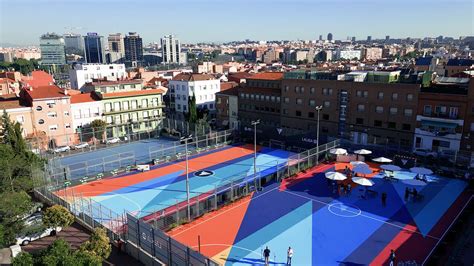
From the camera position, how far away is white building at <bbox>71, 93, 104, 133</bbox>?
61.2 meters

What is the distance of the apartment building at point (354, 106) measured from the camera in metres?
49.7

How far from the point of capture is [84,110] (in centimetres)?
6203

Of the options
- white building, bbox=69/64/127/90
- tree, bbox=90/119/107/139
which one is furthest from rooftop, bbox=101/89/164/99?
white building, bbox=69/64/127/90

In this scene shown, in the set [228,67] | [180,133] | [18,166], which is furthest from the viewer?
[228,67]

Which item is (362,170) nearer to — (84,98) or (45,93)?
(84,98)

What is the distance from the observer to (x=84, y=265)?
53.3ft

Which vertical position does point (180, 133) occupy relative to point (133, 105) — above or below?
below

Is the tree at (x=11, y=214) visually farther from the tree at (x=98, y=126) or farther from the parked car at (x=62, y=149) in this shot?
the tree at (x=98, y=126)

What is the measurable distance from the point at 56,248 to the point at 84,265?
5.23ft

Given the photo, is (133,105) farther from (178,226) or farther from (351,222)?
(351,222)

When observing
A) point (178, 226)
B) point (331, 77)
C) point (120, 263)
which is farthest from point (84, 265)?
point (331, 77)

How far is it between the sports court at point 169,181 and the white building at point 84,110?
22.1 metres

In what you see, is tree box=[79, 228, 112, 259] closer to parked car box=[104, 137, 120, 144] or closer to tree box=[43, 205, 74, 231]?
tree box=[43, 205, 74, 231]

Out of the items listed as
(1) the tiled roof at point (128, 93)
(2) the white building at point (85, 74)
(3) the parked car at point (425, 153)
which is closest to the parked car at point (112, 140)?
(1) the tiled roof at point (128, 93)
